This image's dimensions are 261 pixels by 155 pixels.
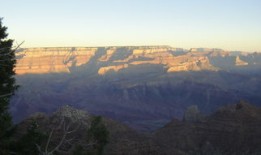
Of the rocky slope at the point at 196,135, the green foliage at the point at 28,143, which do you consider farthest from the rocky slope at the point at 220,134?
the green foliage at the point at 28,143

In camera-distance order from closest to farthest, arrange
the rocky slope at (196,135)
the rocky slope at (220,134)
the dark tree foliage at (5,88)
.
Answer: the dark tree foliage at (5,88), the rocky slope at (196,135), the rocky slope at (220,134)

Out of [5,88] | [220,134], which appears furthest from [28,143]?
[220,134]

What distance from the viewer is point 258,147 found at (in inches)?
3659

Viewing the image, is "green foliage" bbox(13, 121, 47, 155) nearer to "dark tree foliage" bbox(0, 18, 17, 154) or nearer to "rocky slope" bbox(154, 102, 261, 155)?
"dark tree foliage" bbox(0, 18, 17, 154)

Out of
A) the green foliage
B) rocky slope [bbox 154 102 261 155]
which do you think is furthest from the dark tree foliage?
rocky slope [bbox 154 102 261 155]

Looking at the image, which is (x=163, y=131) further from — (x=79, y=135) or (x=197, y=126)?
(x=79, y=135)

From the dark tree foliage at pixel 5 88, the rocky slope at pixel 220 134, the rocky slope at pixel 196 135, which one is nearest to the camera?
the dark tree foliage at pixel 5 88

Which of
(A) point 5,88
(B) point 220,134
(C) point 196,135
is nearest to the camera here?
(A) point 5,88

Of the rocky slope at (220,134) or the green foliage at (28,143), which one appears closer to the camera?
the green foliage at (28,143)

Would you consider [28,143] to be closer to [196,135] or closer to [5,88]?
[5,88]

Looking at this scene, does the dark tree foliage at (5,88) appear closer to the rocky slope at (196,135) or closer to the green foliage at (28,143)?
the green foliage at (28,143)

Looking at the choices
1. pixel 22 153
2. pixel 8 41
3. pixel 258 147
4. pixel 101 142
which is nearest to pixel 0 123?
pixel 22 153

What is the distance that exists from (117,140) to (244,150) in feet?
83.4

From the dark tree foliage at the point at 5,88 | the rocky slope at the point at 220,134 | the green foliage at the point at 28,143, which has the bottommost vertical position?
the rocky slope at the point at 220,134
